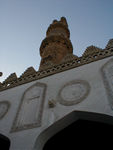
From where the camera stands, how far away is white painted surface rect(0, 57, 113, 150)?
459 cm

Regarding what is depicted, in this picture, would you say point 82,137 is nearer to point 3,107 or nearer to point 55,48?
point 3,107

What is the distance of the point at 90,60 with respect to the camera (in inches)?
243

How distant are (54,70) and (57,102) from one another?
175cm

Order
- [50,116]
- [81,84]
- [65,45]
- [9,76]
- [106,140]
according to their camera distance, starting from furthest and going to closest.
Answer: [65,45]
[9,76]
[106,140]
[81,84]
[50,116]

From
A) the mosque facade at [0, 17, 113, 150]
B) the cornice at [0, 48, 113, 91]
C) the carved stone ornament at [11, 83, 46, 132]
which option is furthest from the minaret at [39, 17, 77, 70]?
the carved stone ornament at [11, 83, 46, 132]

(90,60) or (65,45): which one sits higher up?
(65,45)

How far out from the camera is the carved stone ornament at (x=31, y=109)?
5129mm

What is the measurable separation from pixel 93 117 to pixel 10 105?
9.15 feet

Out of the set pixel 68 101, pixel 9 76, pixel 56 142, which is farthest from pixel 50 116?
pixel 9 76

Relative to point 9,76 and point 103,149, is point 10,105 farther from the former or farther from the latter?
point 103,149

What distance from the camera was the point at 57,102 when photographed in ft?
17.3

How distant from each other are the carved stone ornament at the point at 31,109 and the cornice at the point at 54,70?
0.59 metres

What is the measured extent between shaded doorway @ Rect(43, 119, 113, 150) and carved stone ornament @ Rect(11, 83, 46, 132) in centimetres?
111

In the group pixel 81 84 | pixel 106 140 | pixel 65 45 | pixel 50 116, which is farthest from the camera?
pixel 65 45
